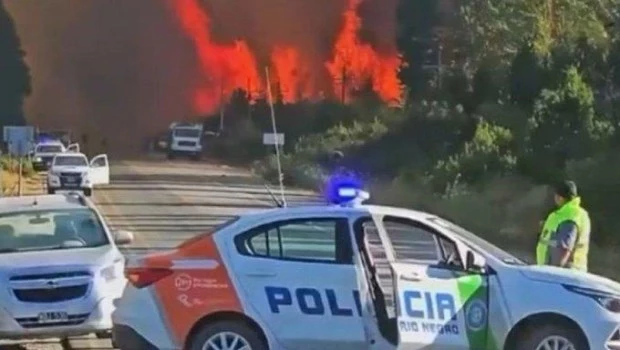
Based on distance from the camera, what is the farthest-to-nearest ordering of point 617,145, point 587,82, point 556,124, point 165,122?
point 165,122, point 587,82, point 556,124, point 617,145

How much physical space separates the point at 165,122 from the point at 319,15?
12.6 m

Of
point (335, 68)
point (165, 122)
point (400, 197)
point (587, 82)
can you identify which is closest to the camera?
point (587, 82)

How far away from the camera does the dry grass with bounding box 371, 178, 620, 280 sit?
88.5 ft

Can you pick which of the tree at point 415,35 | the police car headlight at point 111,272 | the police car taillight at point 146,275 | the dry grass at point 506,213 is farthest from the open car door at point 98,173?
the police car taillight at point 146,275

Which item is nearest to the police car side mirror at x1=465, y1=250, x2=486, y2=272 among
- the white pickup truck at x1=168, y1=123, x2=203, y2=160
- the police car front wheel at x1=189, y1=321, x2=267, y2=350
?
the police car front wheel at x1=189, y1=321, x2=267, y2=350

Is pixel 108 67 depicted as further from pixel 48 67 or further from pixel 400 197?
pixel 400 197

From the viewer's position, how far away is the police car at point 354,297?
12.1 m

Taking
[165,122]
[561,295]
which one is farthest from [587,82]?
[165,122]

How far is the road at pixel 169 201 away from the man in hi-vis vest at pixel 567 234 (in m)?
4.30

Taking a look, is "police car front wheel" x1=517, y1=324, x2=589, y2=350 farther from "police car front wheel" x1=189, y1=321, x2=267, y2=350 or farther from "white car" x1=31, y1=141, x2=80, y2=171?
"white car" x1=31, y1=141, x2=80, y2=171

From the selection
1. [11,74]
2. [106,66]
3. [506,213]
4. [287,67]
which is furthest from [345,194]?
[11,74]

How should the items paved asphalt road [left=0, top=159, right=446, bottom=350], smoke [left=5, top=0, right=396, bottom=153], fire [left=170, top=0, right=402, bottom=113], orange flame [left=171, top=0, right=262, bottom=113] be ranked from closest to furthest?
paved asphalt road [left=0, top=159, right=446, bottom=350] → fire [left=170, top=0, right=402, bottom=113] → smoke [left=5, top=0, right=396, bottom=153] → orange flame [left=171, top=0, right=262, bottom=113]

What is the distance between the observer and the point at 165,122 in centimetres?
9900

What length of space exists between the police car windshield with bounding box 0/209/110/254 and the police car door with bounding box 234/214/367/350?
399 cm
